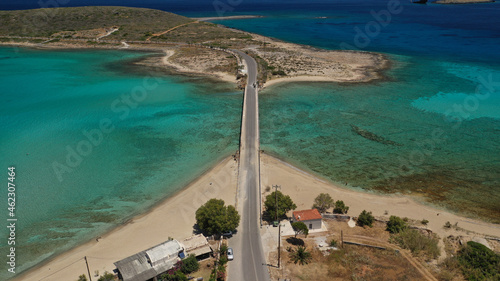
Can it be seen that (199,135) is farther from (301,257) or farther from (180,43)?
(180,43)

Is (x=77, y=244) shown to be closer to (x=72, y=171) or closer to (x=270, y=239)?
(x=72, y=171)

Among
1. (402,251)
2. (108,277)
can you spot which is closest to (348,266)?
(402,251)

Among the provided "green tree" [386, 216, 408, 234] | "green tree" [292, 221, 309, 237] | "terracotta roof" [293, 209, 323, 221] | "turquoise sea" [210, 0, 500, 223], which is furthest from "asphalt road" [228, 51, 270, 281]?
"green tree" [386, 216, 408, 234]

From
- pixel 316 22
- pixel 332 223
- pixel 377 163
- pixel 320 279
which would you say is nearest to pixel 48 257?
pixel 320 279

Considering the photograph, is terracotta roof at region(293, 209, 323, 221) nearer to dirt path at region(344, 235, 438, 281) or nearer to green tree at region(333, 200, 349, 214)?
dirt path at region(344, 235, 438, 281)

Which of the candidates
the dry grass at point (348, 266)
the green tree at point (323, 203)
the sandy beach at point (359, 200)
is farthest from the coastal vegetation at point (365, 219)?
the green tree at point (323, 203)
